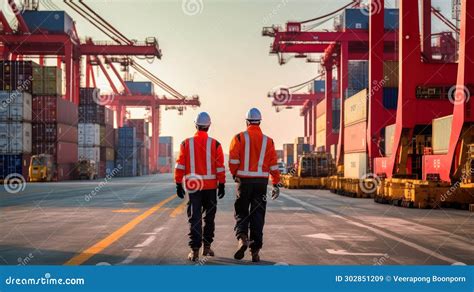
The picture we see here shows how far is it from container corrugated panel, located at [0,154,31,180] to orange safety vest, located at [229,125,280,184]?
156ft

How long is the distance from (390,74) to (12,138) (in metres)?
33.2

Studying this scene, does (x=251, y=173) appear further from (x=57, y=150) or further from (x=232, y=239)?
(x=57, y=150)

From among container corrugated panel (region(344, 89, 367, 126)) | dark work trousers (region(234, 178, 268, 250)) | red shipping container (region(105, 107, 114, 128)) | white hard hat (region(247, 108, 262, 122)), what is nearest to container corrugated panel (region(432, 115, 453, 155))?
container corrugated panel (region(344, 89, 367, 126))

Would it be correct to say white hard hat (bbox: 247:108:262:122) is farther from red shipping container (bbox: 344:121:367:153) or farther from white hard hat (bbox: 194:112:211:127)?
red shipping container (bbox: 344:121:367:153)

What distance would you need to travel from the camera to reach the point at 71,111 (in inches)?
2426

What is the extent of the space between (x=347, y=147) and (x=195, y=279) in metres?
34.5

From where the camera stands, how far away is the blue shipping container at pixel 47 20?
57.6m

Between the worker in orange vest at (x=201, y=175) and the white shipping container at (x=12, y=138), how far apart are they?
47445mm

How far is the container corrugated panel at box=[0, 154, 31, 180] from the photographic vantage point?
51562mm

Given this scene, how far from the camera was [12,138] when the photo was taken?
51.8 m

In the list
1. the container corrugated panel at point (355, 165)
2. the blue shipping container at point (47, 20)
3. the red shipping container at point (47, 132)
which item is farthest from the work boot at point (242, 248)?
the blue shipping container at point (47, 20)

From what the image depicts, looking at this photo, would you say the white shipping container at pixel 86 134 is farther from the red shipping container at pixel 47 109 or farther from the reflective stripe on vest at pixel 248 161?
the reflective stripe on vest at pixel 248 161

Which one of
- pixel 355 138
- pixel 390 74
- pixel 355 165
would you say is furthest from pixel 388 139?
pixel 355 138

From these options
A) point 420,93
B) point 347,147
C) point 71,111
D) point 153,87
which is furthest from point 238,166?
point 153,87
